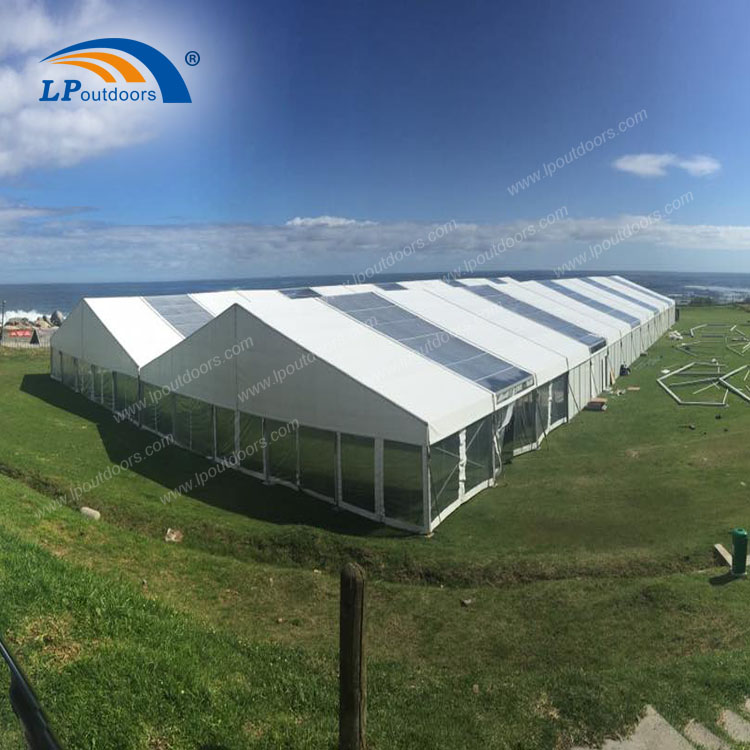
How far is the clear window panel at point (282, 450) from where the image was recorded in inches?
598

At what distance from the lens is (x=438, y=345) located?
717 inches

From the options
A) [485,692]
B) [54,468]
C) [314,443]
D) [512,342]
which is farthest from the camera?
[512,342]

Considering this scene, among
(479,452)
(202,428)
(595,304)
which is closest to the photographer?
(479,452)

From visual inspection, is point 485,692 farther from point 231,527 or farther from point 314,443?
point 314,443

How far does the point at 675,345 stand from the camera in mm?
43062

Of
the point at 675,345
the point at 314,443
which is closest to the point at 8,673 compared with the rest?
the point at 314,443

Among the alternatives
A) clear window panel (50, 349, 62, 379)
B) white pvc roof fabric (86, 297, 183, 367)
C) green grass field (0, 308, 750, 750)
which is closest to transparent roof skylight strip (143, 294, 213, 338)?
white pvc roof fabric (86, 297, 183, 367)

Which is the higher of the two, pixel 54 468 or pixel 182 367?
pixel 182 367

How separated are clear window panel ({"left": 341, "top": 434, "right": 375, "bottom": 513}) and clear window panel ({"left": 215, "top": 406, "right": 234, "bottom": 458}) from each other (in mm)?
4475

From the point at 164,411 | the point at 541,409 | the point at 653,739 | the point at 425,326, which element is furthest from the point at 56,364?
the point at 653,739

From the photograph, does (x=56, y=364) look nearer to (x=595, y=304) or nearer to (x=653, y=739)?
(x=653, y=739)

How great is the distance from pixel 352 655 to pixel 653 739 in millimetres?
3552

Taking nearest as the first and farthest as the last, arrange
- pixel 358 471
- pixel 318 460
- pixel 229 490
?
pixel 358 471, pixel 318 460, pixel 229 490

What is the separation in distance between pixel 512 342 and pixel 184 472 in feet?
38.7
